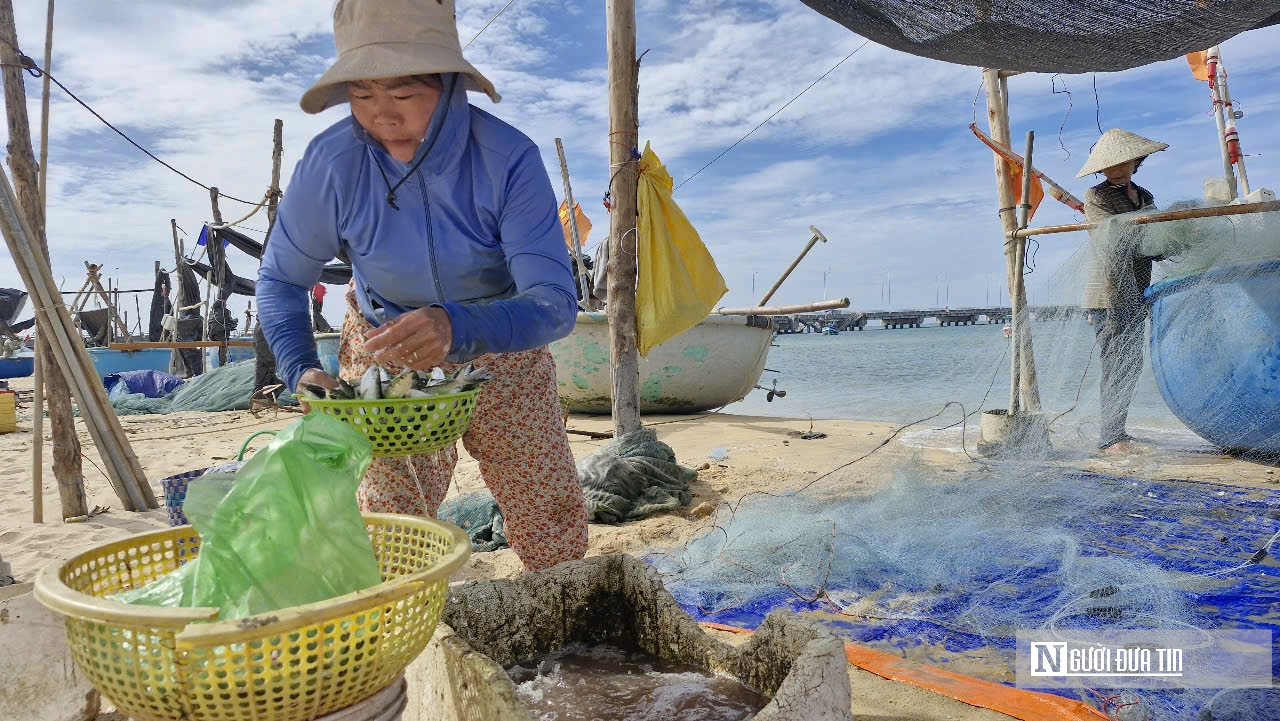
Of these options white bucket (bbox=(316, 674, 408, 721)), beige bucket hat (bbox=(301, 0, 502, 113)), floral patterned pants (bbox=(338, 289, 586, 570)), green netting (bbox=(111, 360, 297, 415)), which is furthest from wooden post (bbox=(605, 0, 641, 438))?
green netting (bbox=(111, 360, 297, 415))

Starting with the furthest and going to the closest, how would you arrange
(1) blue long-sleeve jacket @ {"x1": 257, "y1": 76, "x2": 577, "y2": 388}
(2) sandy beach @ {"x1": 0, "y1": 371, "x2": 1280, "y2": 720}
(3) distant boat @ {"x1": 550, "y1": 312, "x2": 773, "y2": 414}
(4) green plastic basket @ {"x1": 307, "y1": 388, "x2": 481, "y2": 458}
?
1. (3) distant boat @ {"x1": 550, "y1": 312, "x2": 773, "y2": 414}
2. (2) sandy beach @ {"x1": 0, "y1": 371, "x2": 1280, "y2": 720}
3. (1) blue long-sleeve jacket @ {"x1": 257, "y1": 76, "x2": 577, "y2": 388}
4. (4) green plastic basket @ {"x1": 307, "y1": 388, "x2": 481, "y2": 458}

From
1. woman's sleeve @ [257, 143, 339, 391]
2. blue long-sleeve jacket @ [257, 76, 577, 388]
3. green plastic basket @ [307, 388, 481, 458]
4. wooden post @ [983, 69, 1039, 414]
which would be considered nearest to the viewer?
green plastic basket @ [307, 388, 481, 458]

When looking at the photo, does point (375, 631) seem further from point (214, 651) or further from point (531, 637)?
point (531, 637)

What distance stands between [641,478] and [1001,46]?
322cm

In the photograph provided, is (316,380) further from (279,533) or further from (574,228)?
(574,228)

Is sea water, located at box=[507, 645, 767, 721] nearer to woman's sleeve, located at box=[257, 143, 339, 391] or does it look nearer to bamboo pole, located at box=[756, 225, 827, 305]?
woman's sleeve, located at box=[257, 143, 339, 391]

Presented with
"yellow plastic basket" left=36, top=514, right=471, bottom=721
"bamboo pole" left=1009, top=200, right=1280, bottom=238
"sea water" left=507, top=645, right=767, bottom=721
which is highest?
"bamboo pole" left=1009, top=200, right=1280, bottom=238

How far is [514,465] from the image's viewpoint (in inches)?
94.9

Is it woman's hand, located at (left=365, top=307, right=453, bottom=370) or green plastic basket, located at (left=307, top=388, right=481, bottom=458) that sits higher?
woman's hand, located at (left=365, top=307, right=453, bottom=370)

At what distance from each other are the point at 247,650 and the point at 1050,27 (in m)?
3.89

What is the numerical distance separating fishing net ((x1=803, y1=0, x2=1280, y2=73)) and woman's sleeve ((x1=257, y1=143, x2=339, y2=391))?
2.58 m

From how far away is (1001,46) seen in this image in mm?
3611

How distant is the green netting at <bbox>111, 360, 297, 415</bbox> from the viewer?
13219 millimetres

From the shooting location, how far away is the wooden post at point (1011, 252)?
6402mm
